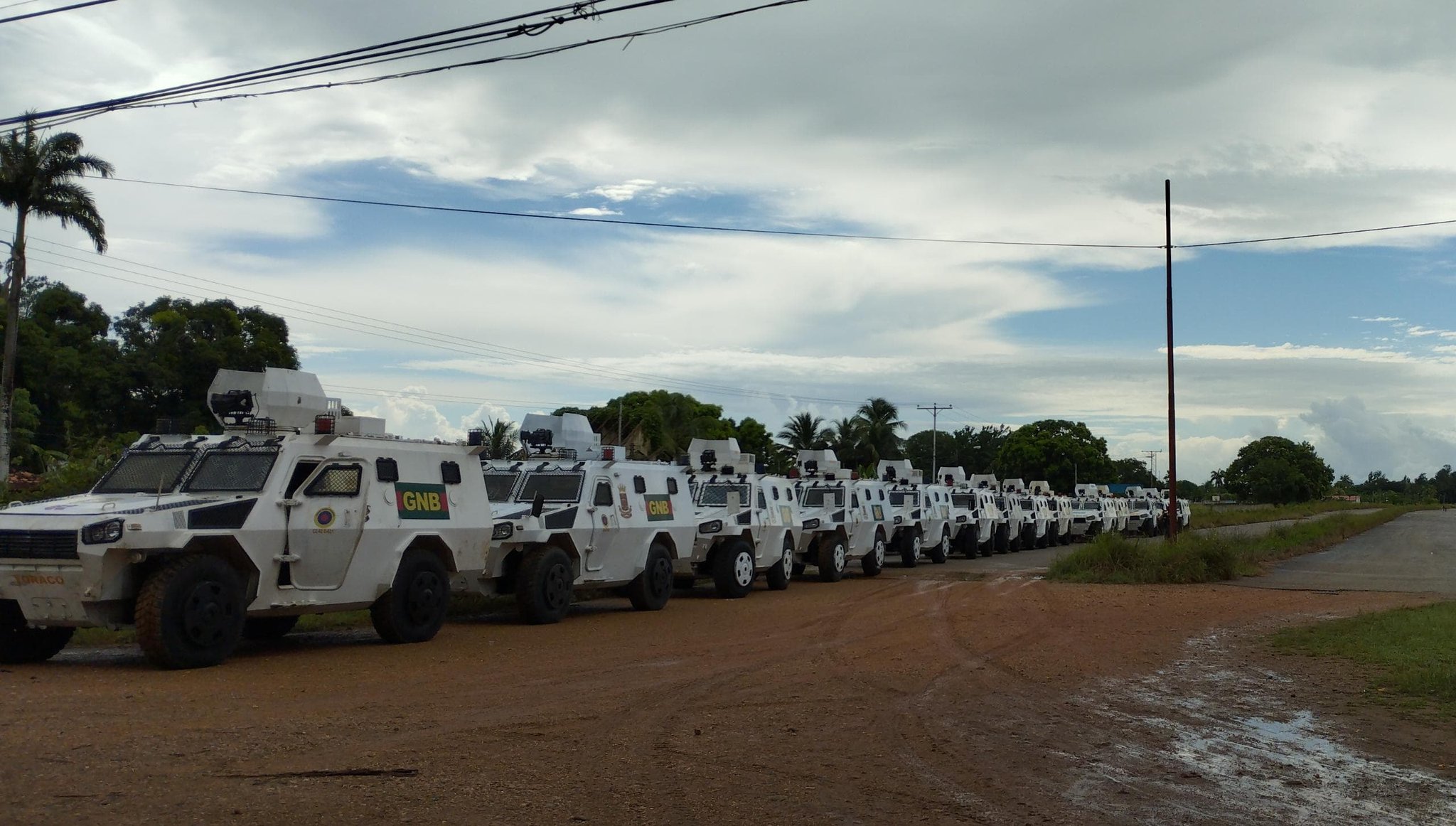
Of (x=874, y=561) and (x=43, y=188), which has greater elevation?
(x=43, y=188)

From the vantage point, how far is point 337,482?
1161cm

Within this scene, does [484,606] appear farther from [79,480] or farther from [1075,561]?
[1075,561]

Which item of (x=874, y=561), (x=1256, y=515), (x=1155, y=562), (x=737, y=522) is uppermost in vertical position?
(x=737, y=522)

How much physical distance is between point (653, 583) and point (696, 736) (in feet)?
28.6

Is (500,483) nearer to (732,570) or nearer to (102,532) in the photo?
(732,570)

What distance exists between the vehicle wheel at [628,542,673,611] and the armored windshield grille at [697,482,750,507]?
3.36 metres

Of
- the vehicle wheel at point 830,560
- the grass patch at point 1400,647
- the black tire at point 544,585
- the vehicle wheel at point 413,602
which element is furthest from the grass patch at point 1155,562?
the vehicle wheel at point 413,602

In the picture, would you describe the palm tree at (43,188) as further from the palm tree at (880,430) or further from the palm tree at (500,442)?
the palm tree at (880,430)

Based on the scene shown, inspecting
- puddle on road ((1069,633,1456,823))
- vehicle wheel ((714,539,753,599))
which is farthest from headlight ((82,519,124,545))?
vehicle wheel ((714,539,753,599))

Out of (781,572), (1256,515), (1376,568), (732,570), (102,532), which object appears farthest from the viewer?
(1256,515)

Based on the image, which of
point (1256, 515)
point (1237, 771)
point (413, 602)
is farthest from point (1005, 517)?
point (1256, 515)

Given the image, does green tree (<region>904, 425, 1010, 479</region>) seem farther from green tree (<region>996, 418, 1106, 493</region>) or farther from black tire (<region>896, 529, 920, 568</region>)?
black tire (<region>896, 529, 920, 568</region>)

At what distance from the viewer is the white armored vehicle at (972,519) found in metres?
32.1

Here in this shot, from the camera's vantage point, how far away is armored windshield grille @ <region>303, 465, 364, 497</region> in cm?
1138
